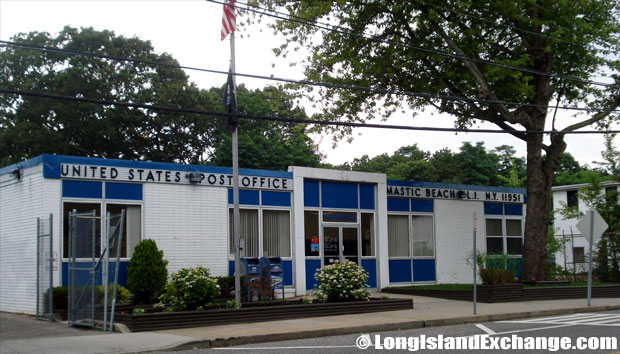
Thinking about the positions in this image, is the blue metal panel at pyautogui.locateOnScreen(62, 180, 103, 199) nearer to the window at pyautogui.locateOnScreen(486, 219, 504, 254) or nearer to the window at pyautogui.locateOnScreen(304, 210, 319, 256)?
the window at pyautogui.locateOnScreen(304, 210, 319, 256)

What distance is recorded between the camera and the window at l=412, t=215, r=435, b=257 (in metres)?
26.1

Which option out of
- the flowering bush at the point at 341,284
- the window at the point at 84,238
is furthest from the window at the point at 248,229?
the window at the point at 84,238

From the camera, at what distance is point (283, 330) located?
1355cm

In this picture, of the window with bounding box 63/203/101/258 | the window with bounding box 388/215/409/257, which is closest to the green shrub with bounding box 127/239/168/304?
the window with bounding box 63/203/101/258

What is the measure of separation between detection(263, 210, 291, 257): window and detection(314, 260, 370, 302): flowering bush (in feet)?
13.8

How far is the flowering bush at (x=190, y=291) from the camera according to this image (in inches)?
602

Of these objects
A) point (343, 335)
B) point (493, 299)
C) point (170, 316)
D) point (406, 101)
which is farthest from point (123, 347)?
point (406, 101)

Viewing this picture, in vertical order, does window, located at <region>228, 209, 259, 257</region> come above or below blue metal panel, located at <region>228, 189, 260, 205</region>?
below

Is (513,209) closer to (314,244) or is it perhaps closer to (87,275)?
(314,244)

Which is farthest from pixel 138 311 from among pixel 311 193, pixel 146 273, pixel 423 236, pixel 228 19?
pixel 423 236

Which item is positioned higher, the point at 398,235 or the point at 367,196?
the point at 367,196

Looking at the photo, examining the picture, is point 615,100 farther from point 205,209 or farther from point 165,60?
point 165,60

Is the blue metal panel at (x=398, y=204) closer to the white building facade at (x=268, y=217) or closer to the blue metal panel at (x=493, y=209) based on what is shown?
the white building facade at (x=268, y=217)

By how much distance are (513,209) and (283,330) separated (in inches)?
722
